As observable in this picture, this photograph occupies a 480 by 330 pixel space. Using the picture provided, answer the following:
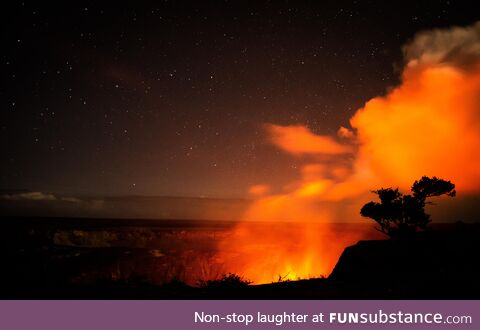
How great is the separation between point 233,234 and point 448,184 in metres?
53.8

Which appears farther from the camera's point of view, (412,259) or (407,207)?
(407,207)

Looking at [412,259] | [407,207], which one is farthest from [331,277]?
[407,207]

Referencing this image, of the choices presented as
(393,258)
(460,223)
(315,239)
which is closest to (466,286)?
(393,258)

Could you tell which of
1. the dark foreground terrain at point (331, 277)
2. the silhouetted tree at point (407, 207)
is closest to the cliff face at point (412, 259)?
the dark foreground terrain at point (331, 277)

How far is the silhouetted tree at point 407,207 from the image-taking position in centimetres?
2527

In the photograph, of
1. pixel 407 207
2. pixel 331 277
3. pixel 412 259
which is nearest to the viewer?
pixel 412 259

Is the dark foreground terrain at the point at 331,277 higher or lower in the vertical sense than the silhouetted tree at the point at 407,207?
Result: lower

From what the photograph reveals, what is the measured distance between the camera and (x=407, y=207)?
84.4 ft

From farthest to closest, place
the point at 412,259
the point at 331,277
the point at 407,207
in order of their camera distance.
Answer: the point at 407,207, the point at 331,277, the point at 412,259

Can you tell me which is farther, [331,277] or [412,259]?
[331,277]

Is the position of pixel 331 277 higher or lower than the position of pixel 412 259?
lower

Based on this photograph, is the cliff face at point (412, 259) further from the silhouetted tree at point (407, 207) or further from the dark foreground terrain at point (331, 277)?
the silhouetted tree at point (407, 207)

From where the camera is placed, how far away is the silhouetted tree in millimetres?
25266

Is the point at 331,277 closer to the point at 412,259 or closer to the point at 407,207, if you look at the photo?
the point at 412,259
